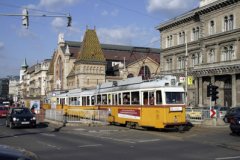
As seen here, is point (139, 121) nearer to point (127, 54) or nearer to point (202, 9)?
point (202, 9)

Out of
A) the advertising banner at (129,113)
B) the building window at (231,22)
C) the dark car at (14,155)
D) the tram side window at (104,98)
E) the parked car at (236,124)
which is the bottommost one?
the parked car at (236,124)

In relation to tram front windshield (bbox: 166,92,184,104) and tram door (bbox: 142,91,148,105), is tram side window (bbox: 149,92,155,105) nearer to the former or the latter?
tram door (bbox: 142,91,148,105)

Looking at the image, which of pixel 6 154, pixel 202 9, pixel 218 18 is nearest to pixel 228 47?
pixel 218 18

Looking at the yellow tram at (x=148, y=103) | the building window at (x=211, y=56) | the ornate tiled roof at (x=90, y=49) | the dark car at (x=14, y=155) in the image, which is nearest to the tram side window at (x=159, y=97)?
the yellow tram at (x=148, y=103)

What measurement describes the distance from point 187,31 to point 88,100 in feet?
88.5

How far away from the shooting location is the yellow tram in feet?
57.5

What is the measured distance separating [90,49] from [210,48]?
130 ft

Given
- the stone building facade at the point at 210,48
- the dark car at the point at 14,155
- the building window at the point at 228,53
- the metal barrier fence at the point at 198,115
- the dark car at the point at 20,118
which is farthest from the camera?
the building window at the point at 228,53

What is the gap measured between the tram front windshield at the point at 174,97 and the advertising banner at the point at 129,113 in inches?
99.2

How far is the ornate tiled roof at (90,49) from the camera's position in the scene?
249ft

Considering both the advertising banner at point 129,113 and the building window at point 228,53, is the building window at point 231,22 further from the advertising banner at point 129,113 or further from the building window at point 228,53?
the advertising banner at point 129,113

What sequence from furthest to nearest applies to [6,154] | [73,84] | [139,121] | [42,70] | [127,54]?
[42,70]
[127,54]
[73,84]
[139,121]
[6,154]

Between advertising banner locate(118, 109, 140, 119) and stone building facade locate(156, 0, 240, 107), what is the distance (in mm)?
22535

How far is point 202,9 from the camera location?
4506 cm
